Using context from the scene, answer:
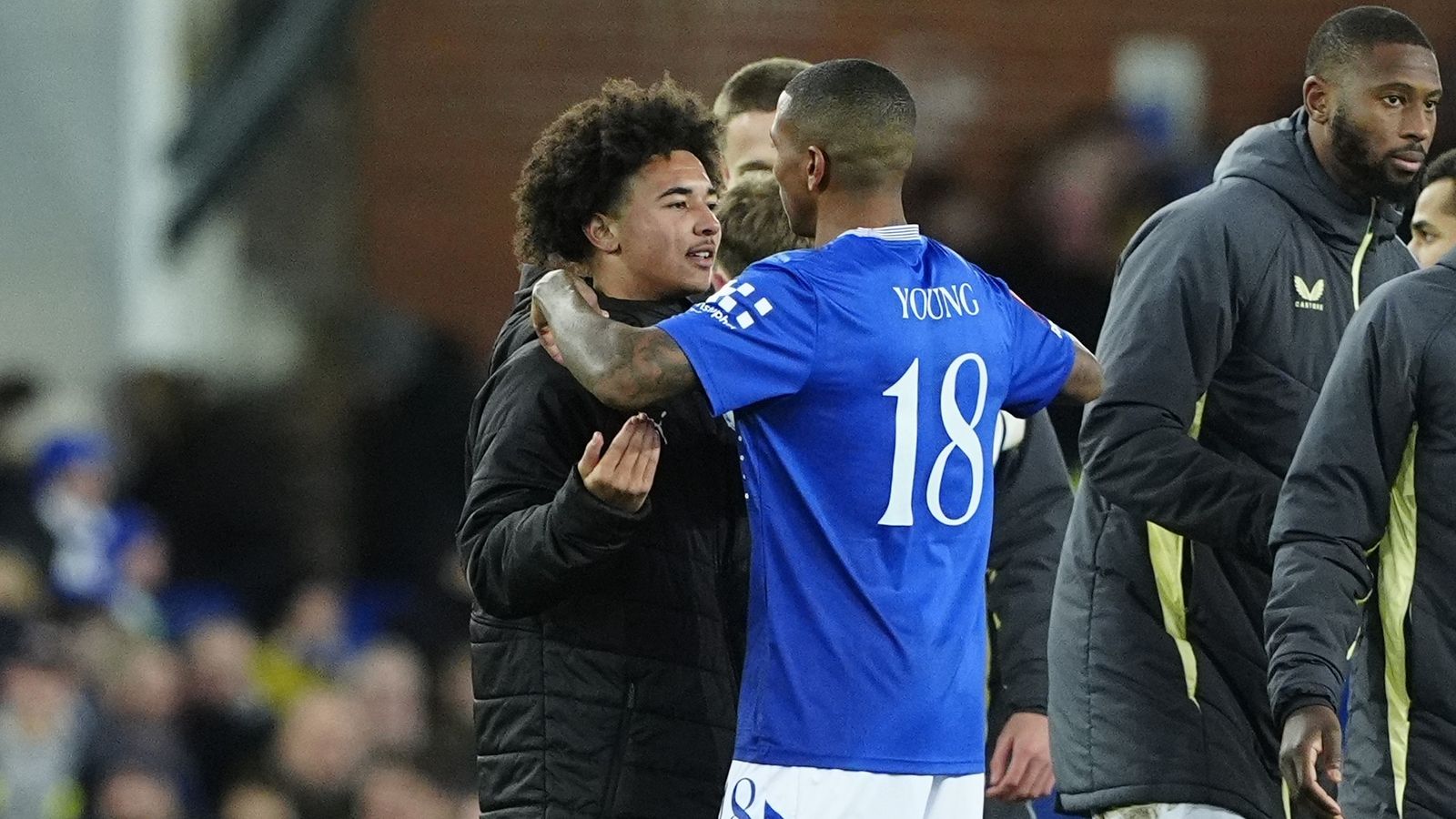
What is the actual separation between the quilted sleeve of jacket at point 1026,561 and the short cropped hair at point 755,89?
924mm

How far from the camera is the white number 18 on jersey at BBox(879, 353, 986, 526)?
12.9 feet

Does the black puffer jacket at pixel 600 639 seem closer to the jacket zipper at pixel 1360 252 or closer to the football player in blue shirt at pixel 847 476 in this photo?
the football player in blue shirt at pixel 847 476

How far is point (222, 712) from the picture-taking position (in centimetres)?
1030

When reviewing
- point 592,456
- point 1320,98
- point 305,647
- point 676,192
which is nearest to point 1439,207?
point 1320,98

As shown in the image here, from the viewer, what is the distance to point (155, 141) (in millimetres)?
12977

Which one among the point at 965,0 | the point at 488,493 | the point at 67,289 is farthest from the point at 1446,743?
the point at 965,0

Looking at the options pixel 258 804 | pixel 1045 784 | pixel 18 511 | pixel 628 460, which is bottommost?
pixel 258 804

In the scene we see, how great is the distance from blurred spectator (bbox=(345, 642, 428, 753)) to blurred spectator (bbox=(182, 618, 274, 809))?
1.29 ft

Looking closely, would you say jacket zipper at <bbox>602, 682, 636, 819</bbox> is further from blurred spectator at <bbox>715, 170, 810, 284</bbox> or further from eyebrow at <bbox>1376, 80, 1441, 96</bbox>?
eyebrow at <bbox>1376, 80, 1441, 96</bbox>

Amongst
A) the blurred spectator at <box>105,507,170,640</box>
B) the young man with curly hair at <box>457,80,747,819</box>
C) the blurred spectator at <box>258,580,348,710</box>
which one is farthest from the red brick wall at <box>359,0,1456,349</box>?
the young man with curly hair at <box>457,80,747,819</box>

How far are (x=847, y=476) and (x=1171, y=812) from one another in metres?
1.14

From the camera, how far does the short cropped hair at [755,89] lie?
5.59 m

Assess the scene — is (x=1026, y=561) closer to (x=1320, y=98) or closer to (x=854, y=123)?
(x=1320, y=98)

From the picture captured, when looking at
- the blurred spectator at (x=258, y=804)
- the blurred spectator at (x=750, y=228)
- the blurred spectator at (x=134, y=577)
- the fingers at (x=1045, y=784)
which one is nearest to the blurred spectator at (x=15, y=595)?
the blurred spectator at (x=134, y=577)
